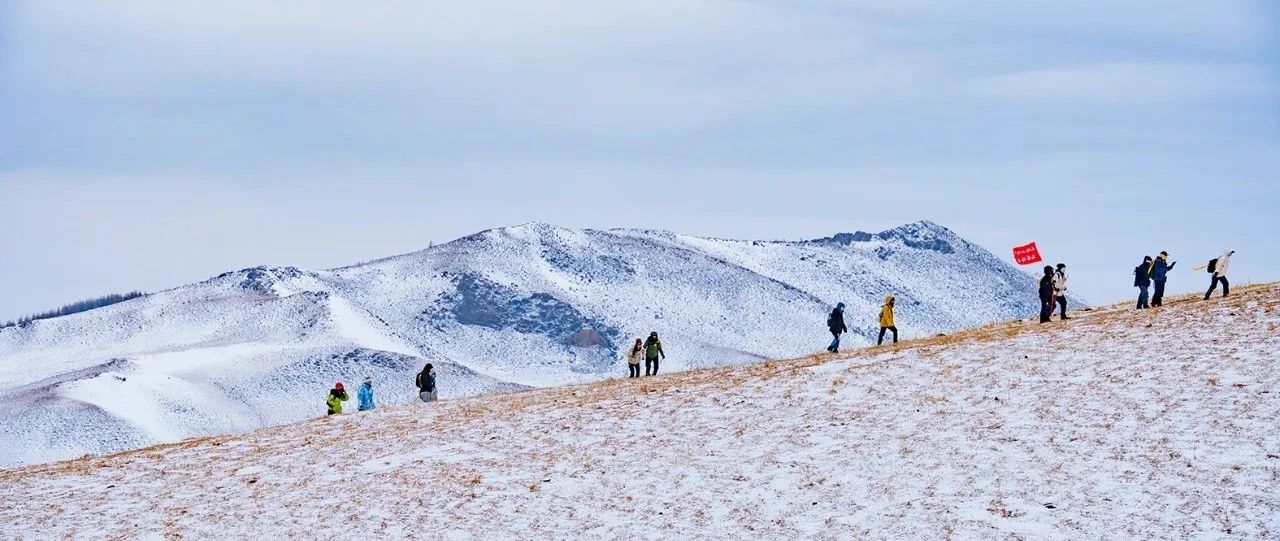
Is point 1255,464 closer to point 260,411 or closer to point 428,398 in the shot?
point 428,398

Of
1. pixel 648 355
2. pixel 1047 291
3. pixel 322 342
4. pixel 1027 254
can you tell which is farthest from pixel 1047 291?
pixel 322 342

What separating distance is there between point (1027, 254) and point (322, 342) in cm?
11202

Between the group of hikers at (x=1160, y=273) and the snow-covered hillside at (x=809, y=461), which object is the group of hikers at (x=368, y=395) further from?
the group of hikers at (x=1160, y=273)

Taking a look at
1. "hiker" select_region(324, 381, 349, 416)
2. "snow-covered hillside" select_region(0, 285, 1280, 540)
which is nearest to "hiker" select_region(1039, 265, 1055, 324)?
"snow-covered hillside" select_region(0, 285, 1280, 540)

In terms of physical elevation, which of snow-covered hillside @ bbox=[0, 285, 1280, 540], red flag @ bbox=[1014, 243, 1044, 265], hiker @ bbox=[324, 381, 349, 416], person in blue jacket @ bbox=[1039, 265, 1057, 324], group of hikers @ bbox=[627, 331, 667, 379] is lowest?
snow-covered hillside @ bbox=[0, 285, 1280, 540]

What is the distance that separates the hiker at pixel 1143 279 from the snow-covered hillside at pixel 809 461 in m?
4.66

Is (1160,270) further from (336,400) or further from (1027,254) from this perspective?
(336,400)

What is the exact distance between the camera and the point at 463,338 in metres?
180

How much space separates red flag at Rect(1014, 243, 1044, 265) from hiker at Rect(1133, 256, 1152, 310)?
623 cm

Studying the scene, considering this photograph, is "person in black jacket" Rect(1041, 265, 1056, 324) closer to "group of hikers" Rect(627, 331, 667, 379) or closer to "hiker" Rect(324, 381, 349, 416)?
"group of hikers" Rect(627, 331, 667, 379)

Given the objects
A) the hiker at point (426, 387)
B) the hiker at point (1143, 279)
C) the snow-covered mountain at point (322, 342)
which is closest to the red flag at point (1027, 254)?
the hiker at point (1143, 279)

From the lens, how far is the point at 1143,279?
44.8 meters

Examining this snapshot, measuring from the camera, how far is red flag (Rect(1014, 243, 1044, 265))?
170ft

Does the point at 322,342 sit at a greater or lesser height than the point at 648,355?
greater
